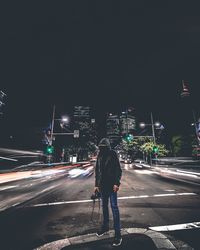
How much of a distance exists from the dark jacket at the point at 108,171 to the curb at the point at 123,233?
947 millimetres

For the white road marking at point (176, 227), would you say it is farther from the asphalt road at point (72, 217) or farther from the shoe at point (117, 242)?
the shoe at point (117, 242)

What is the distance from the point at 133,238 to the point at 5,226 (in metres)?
3.05

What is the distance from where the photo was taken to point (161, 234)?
3.98 metres

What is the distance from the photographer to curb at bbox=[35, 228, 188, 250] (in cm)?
348

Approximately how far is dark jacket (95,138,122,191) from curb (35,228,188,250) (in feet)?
3.11

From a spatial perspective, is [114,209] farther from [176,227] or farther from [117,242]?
[176,227]

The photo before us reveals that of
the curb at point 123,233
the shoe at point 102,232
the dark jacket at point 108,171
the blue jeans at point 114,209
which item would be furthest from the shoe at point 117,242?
the dark jacket at point 108,171

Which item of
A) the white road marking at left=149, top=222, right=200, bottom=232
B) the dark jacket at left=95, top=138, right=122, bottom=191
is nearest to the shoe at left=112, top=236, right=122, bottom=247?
the dark jacket at left=95, top=138, right=122, bottom=191

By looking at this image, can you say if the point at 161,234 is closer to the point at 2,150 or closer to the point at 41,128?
the point at 2,150

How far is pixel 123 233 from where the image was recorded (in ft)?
13.5

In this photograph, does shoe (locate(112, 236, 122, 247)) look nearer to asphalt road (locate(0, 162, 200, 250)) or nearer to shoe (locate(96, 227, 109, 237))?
shoe (locate(96, 227, 109, 237))

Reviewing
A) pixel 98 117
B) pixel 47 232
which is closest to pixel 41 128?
pixel 47 232

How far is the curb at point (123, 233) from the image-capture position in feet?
11.4

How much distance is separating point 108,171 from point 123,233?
1308mm
